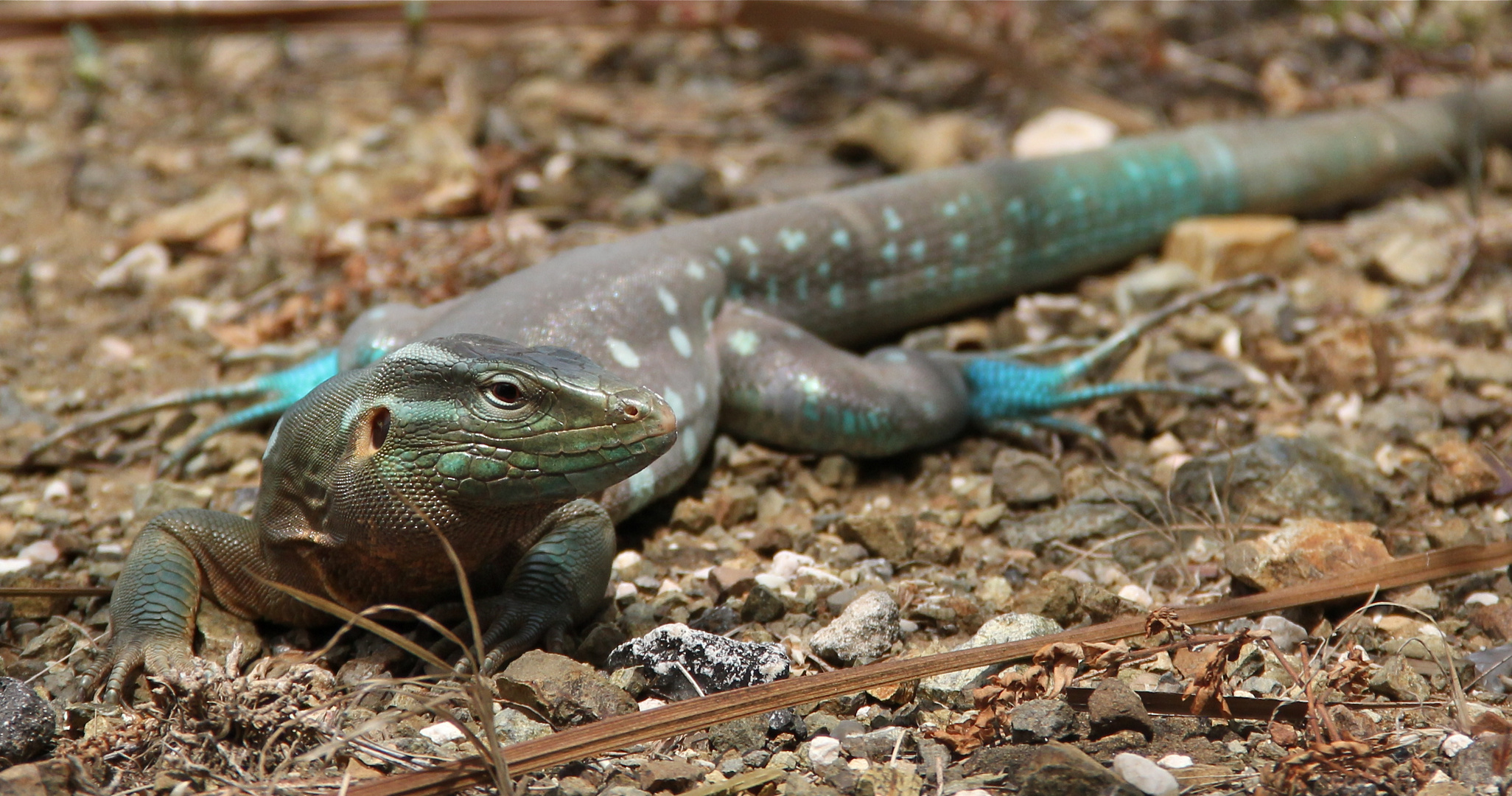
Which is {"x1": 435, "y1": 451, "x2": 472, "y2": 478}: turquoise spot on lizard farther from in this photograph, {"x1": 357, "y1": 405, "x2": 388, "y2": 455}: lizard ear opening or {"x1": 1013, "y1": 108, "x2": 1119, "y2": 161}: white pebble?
{"x1": 1013, "y1": 108, "x2": 1119, "y2": 161}: white pebble

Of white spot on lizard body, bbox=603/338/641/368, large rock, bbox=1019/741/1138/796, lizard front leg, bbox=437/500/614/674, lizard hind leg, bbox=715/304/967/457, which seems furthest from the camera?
lizard hind leg, bbox=715/304/967/457

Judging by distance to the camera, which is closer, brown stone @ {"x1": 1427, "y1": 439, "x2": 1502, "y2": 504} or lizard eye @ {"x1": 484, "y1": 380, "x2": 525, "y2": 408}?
lizard eye @ {"x1": 484, "y1": 380, "x2": 525, "y2": 408}

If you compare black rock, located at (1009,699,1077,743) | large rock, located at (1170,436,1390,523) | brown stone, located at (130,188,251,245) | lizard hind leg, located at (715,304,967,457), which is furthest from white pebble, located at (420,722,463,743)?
brown stone, located at (130,188,251,245)

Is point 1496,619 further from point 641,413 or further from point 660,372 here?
point 660,372

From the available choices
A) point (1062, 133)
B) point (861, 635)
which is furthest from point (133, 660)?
point (1062, 133)

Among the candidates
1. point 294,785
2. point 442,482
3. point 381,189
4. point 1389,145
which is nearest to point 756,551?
point 442,482

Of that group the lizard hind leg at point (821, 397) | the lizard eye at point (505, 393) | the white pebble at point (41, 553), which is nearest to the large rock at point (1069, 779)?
the lizard eye at point (505, 393)

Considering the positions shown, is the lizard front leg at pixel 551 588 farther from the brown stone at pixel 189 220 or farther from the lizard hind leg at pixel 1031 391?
the brown stone at pixel 189 220
